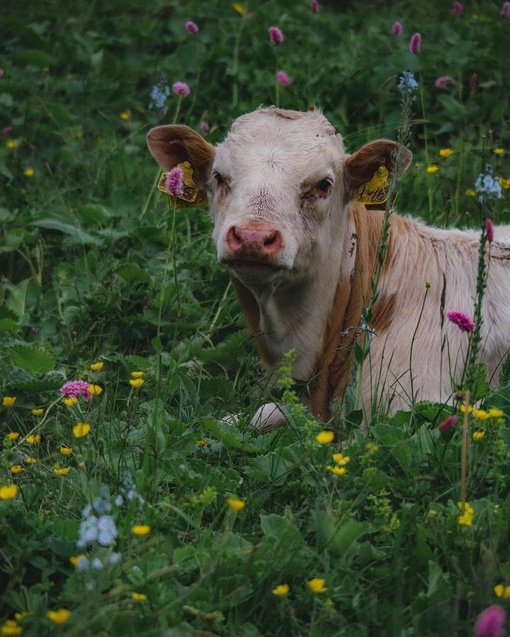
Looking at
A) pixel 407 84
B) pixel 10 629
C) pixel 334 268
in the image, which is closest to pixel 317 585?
pixel 10 629

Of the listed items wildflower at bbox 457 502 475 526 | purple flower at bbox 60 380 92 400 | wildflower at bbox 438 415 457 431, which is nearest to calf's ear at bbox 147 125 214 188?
purple flower at bbox 60 380 92 400

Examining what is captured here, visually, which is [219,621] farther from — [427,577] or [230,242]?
[230,242]

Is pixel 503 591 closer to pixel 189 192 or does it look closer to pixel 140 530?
pixel 140 530

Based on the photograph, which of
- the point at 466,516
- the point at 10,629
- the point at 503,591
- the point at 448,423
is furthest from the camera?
the point at 448,423

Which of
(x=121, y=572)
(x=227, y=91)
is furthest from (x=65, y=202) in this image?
(x=121, y=572)

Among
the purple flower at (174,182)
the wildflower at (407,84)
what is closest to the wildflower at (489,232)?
the wildflower at (407,84)

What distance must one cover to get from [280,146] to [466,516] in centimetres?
202

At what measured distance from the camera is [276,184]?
4.80 m

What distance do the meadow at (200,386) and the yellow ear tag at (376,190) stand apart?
0.64 meters

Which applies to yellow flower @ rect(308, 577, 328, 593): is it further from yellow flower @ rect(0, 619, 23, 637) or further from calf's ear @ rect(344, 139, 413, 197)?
calf's ear @ rect(344, 139, 413, 197)

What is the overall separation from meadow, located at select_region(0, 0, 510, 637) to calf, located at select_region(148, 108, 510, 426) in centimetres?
27

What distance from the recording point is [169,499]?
382 centimetres

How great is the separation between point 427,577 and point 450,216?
3.52m

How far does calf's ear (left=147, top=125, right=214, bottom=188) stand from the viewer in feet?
17.5
